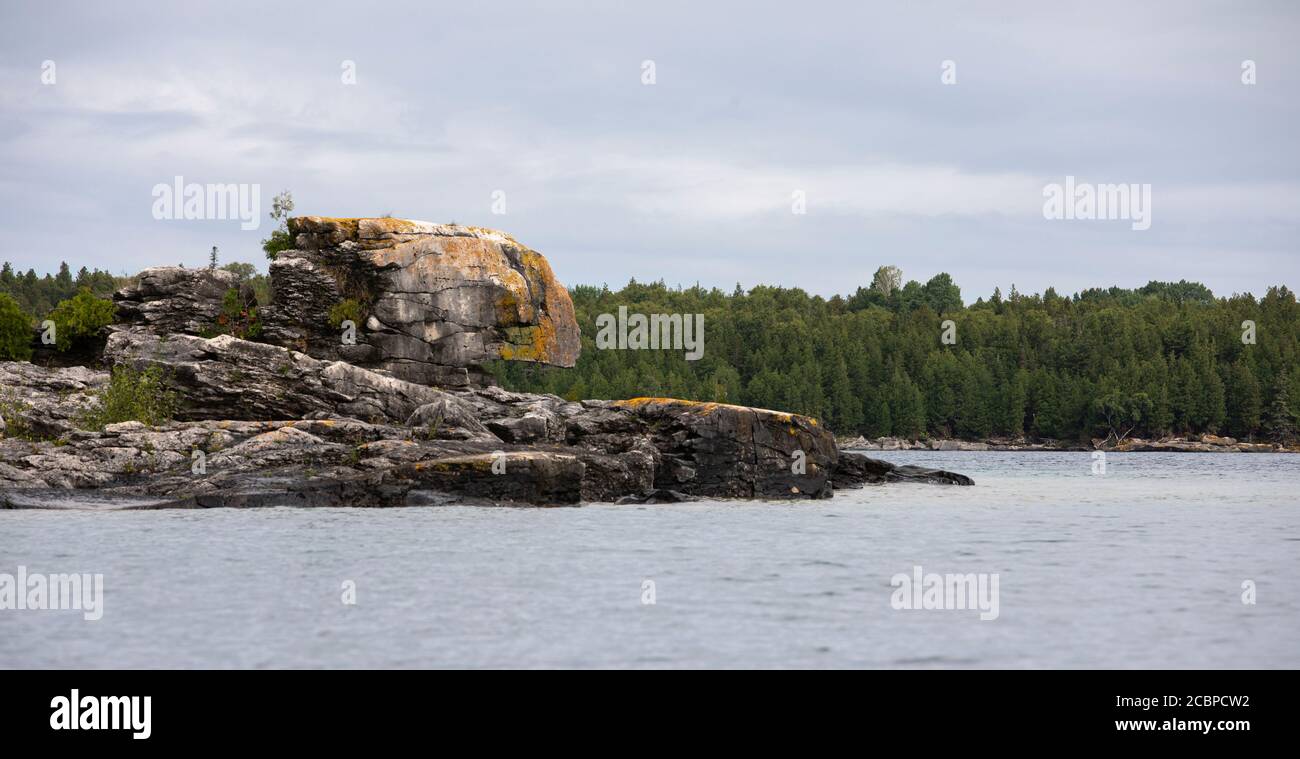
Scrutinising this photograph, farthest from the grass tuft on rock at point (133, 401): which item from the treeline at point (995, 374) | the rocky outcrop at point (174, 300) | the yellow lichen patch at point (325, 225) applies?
the treeline at point (995, 374)

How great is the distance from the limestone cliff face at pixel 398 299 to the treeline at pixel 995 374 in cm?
10024

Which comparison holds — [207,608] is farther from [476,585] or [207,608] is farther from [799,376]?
[799,376]

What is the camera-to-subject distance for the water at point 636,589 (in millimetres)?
15797

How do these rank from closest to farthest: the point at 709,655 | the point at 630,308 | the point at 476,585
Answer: the point at 709,655, the point at 476,585, the point at 630,308

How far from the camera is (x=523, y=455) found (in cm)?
3759

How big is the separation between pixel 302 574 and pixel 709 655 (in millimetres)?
9639

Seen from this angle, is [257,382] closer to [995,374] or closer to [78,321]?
[78,321]

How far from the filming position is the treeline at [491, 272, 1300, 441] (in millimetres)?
164250

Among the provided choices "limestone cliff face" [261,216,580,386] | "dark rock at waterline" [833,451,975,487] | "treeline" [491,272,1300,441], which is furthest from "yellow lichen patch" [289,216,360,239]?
"treeline" [491,272,1300,441]

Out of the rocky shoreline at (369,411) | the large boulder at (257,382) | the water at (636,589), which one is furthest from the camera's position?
the large boulder at (257,382)

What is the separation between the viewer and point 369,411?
41.8 metres

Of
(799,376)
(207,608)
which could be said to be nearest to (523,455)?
(207,608)

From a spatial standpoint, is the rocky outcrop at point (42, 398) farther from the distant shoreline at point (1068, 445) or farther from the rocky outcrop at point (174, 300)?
the distant shoreline at point (1068, 445)

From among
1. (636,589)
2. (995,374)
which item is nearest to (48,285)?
(995,374)
